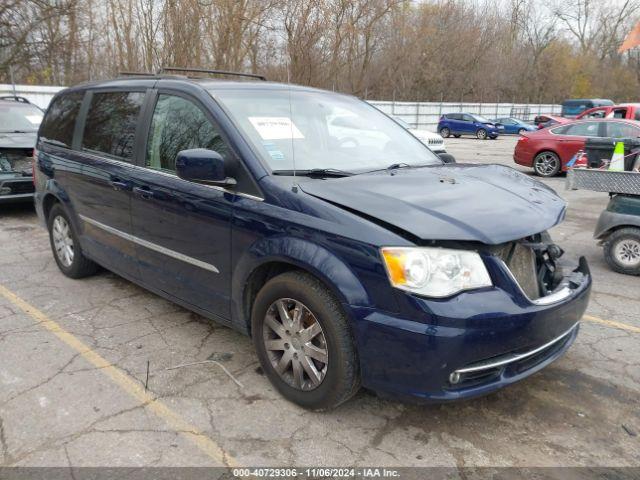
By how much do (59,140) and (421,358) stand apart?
4.12 meters

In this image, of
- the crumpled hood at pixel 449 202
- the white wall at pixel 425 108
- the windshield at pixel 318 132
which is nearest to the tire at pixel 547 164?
the white wall at pixel 425 108

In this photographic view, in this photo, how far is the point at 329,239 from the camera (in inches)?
104

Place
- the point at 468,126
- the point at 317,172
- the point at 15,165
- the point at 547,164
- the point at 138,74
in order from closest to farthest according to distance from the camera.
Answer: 1. the point at 317,172
2. the point at 138,74
3. the point at 15,165
4. the point at 547,164
5. the point at 468,126

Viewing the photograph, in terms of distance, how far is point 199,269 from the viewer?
135 inches

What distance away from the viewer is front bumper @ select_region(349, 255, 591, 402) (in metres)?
2.39

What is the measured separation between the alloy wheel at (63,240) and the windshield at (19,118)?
4.07 m

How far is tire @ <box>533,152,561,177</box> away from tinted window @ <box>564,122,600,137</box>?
0.68 metres

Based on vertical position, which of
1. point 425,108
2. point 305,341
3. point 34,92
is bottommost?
point 305,341

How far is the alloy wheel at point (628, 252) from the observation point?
547 cm

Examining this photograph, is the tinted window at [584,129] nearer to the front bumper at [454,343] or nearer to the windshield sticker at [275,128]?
the windshield sticker at [275,128]

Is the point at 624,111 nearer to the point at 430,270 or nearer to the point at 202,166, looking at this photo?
the point at 430,270

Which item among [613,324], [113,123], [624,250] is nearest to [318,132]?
[113,123]

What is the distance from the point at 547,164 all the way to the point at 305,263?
40.3 ft

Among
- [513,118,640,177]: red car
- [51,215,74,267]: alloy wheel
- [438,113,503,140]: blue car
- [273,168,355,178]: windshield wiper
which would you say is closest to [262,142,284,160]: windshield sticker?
[273,168,355,178]: windshield wiper
